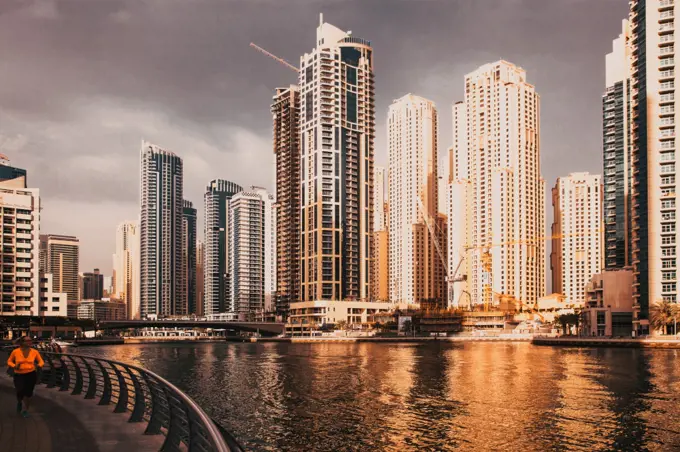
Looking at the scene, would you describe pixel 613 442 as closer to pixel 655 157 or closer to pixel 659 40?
pixel 655 157

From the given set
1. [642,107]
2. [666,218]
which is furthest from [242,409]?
[642,107]

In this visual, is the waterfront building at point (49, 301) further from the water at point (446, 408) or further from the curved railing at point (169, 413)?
the curved railing at point (169, 413)

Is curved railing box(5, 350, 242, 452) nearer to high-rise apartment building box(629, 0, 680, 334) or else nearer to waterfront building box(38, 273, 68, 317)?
high-rise apartment building box(629, 0, 680, 334)

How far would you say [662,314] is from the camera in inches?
5364

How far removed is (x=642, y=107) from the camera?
502 feet

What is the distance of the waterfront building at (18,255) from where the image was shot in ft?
586

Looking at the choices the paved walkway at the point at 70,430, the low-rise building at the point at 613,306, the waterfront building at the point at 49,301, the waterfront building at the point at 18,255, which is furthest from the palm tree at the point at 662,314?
the waterfront building at the point at 49,301

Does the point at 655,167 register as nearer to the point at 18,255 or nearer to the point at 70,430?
the point at 70,430

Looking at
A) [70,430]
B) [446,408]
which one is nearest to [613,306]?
[446,408]

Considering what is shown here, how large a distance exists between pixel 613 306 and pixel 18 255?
6180 inches

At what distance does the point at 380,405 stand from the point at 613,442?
18142mm

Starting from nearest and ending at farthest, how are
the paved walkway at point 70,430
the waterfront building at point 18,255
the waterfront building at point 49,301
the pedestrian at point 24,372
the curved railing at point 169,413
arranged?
the curved railing at point 169,413 → the paved walkway at point 70,430 → the pedestrian at point 24,372 → the waterfront building at point 18,255 → the waterfront building at point 49,301

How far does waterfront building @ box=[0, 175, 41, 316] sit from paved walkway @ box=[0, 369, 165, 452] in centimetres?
17152

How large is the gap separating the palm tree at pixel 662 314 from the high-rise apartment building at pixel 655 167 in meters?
3.02
